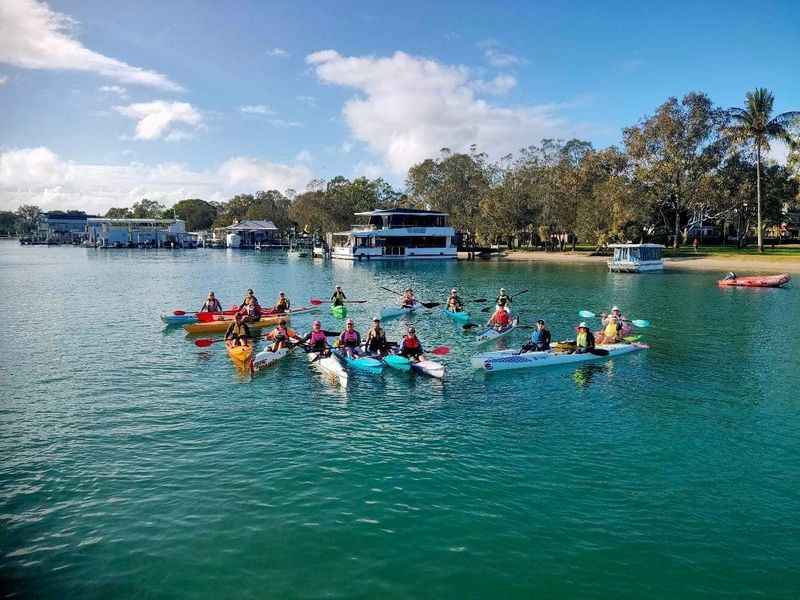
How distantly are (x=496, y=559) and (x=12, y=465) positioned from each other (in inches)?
492

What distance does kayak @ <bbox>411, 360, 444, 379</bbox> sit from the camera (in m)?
22.0

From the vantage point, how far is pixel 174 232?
168 m

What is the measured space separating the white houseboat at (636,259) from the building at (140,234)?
12907 centimetres

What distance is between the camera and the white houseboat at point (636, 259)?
71.4 metres

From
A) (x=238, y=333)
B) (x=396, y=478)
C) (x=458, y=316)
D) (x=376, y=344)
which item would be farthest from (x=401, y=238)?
Result: (x=396, y=478)

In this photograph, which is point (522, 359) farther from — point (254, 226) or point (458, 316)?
point (254, 226)

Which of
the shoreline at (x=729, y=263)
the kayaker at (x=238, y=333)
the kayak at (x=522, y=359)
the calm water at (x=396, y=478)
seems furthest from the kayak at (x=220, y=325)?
the shoreline at (x=729, y=263)

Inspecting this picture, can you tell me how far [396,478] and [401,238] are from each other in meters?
96.6

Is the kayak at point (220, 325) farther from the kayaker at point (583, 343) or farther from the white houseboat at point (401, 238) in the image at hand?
the white houseboat at point (401, 238)

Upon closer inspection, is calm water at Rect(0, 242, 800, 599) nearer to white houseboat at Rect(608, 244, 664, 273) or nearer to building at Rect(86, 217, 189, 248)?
white houseboat at Rect(608, 244, 664, 273)

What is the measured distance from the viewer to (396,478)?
14.0 m

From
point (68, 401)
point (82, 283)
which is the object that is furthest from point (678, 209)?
point (68, 401)

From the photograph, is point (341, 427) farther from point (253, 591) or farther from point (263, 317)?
point (263, 317)

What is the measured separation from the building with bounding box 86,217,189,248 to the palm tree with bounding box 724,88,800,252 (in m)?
139
